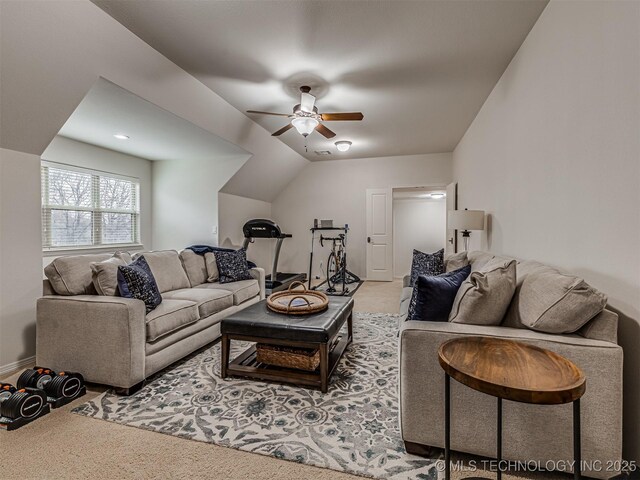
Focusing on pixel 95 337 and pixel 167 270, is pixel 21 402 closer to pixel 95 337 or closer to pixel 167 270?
pixel 95 337

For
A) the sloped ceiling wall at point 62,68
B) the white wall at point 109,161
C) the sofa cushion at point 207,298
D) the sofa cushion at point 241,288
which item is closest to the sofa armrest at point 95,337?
the sofa cushion at point 207,298

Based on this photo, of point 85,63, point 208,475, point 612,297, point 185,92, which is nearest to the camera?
point 208,475

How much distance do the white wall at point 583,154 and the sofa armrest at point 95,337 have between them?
9.59 feet

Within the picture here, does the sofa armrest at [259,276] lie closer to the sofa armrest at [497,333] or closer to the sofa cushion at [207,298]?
the sofa cushion at [207,298]

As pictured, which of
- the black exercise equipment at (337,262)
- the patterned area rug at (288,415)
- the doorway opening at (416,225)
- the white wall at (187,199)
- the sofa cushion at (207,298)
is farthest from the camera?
the doorway opening at (416,225)

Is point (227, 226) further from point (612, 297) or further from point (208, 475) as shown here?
point (612, 297)

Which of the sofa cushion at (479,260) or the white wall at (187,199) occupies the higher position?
the white wall at (187,199)

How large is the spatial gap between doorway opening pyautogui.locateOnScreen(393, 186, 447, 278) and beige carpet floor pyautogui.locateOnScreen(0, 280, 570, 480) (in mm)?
6938

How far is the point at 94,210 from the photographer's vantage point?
5051 millimetres

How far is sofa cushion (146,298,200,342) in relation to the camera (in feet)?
7.94

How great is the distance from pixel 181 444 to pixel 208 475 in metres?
0.32

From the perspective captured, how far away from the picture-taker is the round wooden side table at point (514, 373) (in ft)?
3.20

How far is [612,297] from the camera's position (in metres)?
1.62

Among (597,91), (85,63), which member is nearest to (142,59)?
(85,63)
